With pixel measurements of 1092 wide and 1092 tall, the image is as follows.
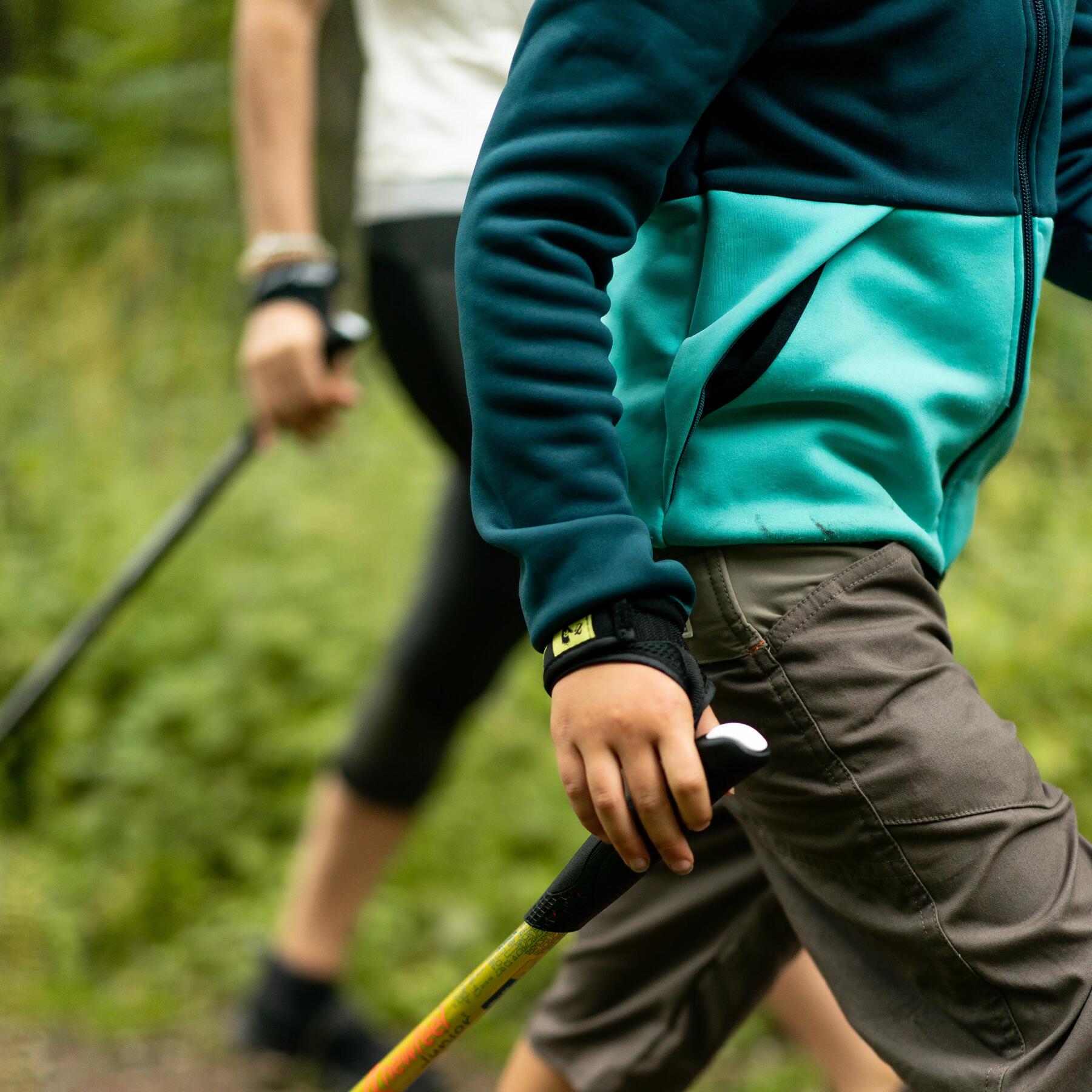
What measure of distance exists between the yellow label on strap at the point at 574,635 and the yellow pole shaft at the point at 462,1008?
0.28 metres

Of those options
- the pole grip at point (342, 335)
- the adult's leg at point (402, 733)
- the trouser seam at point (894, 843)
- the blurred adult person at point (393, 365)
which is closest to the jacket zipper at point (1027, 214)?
the trouser seam at point (894, 843)

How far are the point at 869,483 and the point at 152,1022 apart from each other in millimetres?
2193

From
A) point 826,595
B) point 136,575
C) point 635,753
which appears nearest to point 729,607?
point 826,595

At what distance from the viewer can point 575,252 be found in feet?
3.65

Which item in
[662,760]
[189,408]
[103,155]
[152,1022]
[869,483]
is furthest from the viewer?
[103,155]

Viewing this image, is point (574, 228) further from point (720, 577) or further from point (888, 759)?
point (888, 759)

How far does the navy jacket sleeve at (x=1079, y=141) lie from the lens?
4.68ft

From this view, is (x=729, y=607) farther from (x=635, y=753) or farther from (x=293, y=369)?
(x=293, y=369)

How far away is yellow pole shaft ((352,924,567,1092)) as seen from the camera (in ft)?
3.98

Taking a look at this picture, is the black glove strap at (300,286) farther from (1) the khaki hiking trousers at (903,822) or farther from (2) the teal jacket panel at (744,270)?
(1) the khaki hiking trousers at (903,822)

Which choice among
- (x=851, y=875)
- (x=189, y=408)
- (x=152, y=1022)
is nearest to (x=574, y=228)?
(x=851, y=875)

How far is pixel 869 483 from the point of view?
1.20 m

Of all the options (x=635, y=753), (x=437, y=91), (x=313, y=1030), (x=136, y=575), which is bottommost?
(x=313, y=1030)

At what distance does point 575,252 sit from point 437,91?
0.94 meters
